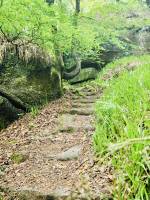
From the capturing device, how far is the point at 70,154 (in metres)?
5.81

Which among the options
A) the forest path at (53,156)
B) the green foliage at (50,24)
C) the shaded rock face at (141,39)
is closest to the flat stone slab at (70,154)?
the forest path at (53,156)

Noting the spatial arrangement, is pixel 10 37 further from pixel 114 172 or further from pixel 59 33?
pixel 114 172

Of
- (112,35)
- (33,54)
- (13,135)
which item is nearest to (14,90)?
(33,54)

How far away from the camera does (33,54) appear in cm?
935

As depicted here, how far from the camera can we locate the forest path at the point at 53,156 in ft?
14.5

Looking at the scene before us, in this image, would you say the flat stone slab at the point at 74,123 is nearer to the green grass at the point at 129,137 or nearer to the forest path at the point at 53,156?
the forest path at the point at 53,156

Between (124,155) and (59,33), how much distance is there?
674cm

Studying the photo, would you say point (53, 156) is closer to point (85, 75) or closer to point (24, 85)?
point (24, 85)

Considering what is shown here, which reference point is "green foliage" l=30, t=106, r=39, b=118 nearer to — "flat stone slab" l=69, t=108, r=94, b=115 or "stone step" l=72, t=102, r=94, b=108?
"flat stone slab" l=69, t=108, r=94, b=115

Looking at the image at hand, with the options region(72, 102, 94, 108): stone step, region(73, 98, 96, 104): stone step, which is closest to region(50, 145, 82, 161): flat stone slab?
region(72, 102, 94, 108): stone step

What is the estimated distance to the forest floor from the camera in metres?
4.41

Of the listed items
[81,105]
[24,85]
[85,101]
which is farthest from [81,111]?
[24,85]

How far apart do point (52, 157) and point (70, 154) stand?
326 millimetres

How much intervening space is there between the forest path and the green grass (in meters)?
0.23
